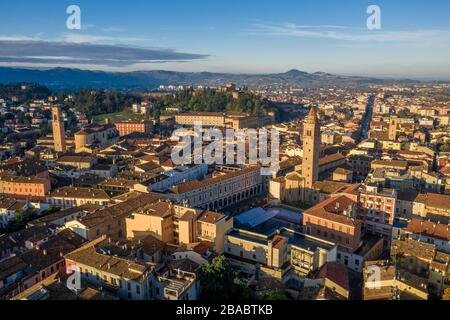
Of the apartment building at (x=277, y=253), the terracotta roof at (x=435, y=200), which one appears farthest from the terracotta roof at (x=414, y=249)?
the terracotta roof at (x=435, y=200)

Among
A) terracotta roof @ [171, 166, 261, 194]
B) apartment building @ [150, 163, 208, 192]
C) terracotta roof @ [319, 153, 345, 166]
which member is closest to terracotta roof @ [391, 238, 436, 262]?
terracotta roof @ [171, 166, 261, 194]

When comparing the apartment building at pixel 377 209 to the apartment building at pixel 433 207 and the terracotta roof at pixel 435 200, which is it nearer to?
the apartment building at pixel 433 207

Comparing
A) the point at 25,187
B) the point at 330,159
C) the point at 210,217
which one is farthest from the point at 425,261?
the point at 25,187

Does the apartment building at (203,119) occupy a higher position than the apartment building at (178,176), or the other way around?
the apartment building at (203,119)

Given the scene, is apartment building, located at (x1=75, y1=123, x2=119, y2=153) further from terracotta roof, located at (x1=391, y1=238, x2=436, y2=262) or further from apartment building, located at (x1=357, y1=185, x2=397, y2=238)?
terracotta roof, located at (x1=391, y1=238, x2=436, y2=262)

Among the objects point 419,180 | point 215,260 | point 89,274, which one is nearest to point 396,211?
point 419,180

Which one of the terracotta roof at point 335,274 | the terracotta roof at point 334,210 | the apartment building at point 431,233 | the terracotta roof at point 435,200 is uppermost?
the terracotta roof at point 334,210

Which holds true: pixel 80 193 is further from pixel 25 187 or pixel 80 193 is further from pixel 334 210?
pixel 334 210
